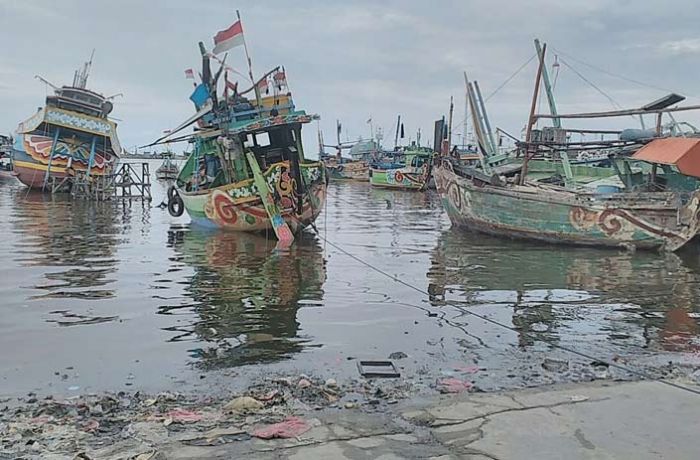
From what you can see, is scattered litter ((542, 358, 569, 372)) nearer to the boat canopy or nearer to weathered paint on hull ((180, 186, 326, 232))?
the boat canopy

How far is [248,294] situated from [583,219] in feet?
30.9

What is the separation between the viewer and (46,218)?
75.5 feet

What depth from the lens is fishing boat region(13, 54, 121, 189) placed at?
118ft

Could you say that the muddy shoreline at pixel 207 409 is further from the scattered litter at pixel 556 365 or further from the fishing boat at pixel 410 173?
the fishing boat at pixel 410 173

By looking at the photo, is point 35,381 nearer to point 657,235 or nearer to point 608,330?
point 608,330

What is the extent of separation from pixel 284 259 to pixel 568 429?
10696 millimetres

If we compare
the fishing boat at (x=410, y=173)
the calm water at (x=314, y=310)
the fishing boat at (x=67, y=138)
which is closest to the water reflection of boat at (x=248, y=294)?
the calm water at (x=314, y=310)

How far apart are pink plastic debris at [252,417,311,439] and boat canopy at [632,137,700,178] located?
42.2ft

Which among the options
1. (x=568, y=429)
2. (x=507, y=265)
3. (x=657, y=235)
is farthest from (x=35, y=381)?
(x=657, y=235)

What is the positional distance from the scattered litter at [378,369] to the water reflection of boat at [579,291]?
2.07m

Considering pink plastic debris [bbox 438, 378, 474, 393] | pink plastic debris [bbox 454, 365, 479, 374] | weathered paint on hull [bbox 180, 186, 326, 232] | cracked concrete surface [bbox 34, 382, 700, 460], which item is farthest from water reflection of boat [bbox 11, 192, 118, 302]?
cracked concrete surface [bbox 34, 382, 700, 460]

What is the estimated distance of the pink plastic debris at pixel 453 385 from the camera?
5.46 m

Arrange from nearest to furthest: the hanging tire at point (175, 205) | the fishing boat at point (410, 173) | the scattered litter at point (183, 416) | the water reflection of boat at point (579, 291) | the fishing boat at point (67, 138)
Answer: the scattered litter at point (183, 416)
the water reflection of boat at point (579, 291)
the hanging tire at point (175, 205)
the fishing boat at point (67, 138)
the fishing boat at point (410, 173)

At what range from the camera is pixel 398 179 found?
165 ft
